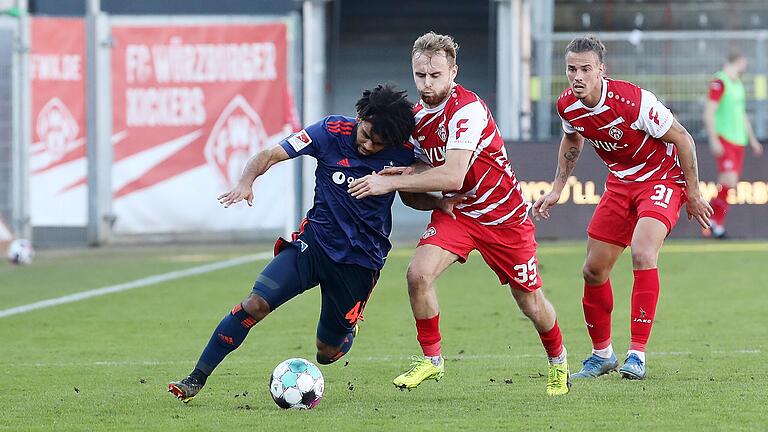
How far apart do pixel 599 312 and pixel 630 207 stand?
65 centimetres

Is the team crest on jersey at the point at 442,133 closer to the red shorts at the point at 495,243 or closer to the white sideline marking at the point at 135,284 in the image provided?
the red shorts at the point at 495,243

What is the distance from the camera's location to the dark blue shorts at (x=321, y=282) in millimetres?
7289

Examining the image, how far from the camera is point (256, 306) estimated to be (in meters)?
7.25

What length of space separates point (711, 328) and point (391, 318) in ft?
8.59

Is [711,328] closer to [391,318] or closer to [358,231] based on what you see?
[391,318]

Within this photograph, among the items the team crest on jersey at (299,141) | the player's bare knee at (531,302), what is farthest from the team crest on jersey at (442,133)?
the player's bare knee at (531,302)

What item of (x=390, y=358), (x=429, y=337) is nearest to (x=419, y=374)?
(x=429, y=337)

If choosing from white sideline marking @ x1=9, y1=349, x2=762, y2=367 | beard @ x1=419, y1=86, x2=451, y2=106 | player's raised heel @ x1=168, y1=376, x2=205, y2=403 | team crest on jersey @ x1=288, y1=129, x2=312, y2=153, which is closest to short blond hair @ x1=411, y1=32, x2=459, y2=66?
beard @ x1=419, y1=86, x2=451, y2=106

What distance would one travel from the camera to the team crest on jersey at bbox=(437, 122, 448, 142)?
24.3 feet

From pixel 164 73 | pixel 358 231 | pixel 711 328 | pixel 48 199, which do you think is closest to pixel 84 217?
pixel 48 199

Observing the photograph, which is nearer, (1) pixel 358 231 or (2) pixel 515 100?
(1) pixel 358 231

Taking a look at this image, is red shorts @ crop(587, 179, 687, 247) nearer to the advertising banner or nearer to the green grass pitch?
the green grass pitch

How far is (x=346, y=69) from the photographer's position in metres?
24.8

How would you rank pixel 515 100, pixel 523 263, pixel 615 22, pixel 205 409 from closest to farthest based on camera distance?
pixel 205 409
pixel 523 263
pixel 515 100
pixel 615 22
